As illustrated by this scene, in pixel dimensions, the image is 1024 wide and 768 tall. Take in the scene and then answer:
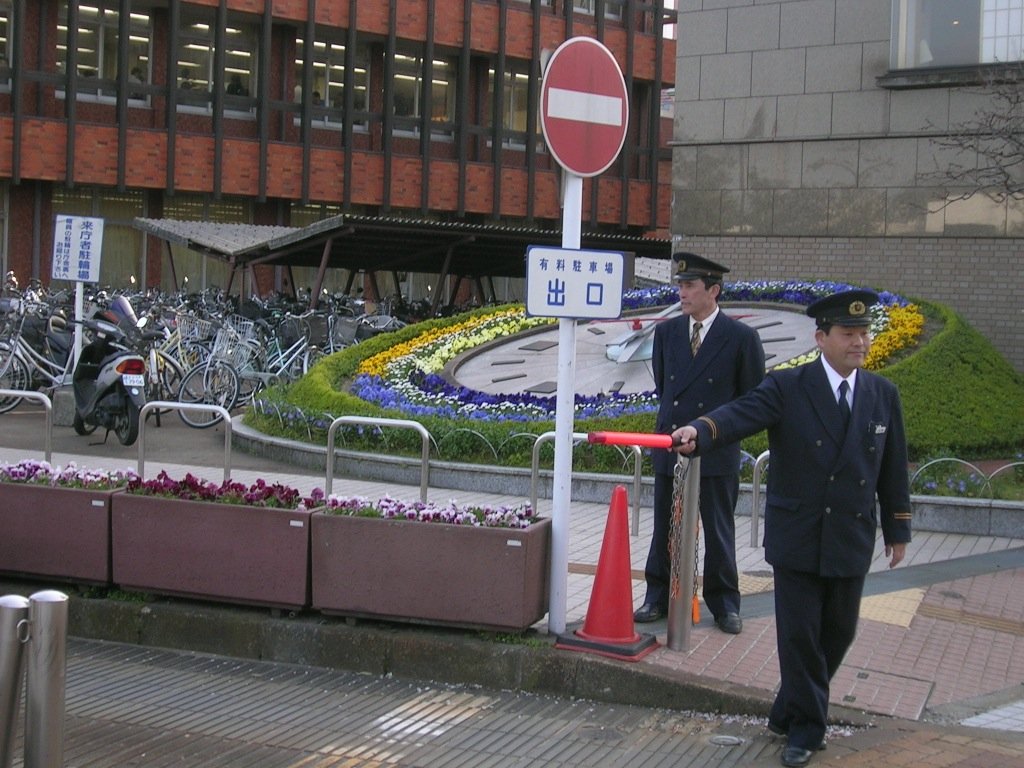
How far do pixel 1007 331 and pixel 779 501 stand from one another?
1222 centimetres

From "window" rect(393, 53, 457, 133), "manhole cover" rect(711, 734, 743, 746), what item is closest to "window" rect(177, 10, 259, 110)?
"window" rect(393, 53, 457, 133)

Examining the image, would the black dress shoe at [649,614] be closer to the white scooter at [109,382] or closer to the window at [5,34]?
the white scooter at [109,382]

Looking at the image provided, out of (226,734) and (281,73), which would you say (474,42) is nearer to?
(281,73)

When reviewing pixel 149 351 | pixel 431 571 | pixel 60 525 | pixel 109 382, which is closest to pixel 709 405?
pixel 431 571

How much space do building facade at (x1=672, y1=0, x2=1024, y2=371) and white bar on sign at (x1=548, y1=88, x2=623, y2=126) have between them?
10024 millimetres

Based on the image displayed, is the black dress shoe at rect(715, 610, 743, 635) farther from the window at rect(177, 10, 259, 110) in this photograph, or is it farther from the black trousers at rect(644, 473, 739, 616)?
the window at rect(177, 10, 259, 110)

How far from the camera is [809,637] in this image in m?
5.36

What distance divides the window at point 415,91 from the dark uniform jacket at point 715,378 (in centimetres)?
3345

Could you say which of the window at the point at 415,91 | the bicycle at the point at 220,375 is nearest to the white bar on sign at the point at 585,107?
the bicycle at the point at 220,375

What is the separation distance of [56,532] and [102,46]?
3013cm

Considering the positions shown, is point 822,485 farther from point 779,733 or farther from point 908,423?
point 908,423

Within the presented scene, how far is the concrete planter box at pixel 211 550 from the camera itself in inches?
275

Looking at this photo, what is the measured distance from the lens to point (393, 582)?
6789 mm

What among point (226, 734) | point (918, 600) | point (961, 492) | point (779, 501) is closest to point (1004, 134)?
point (961, 492)
